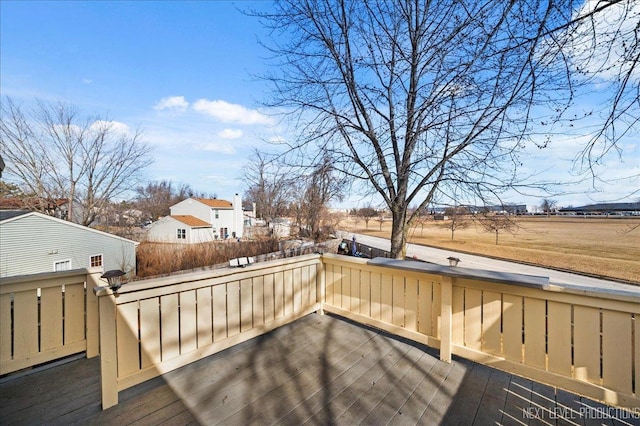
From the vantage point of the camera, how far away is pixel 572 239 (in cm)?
906

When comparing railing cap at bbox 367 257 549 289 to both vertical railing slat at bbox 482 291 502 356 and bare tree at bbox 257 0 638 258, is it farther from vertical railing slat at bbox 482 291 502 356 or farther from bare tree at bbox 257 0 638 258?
bare tree at bbox 257 0 638 258

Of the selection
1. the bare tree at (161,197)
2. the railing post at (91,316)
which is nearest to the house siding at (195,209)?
the bare tree at (161,197)

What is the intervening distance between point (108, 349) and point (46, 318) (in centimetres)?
104

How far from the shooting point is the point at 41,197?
14.5 m

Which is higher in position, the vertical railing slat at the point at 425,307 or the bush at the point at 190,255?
the vertical railing slat at the point at 425,307

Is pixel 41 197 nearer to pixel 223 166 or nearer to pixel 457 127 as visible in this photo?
pixel 223 166

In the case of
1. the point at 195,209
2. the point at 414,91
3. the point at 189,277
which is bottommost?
the point at 189,277

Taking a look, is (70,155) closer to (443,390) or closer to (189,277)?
(189,277)

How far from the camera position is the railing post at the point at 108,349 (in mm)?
1711

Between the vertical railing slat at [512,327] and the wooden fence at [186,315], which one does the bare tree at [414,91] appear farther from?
the wooden fence at [186,315]

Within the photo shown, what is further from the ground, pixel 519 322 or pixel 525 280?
pixel 525 280

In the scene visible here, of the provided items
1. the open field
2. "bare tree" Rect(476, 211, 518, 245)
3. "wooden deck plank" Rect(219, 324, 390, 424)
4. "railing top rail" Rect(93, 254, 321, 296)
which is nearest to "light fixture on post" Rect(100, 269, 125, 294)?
"railing top rail" Rect(93, 254, 321, 296)

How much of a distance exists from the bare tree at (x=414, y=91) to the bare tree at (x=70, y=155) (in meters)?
16.7

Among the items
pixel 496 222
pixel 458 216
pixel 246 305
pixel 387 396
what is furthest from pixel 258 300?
pixel 496 222
